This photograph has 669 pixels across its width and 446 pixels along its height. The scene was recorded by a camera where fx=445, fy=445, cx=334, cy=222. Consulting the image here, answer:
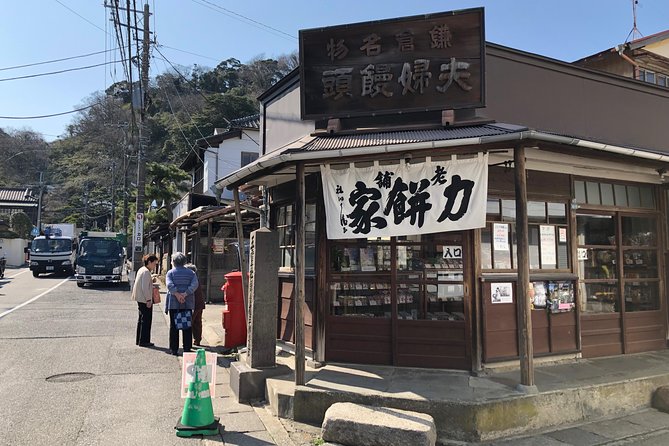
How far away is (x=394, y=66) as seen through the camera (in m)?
6.85

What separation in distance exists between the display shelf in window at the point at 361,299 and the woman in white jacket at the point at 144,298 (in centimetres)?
470

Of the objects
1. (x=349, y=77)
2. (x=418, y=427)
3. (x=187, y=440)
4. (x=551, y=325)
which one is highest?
(x=349, y=77)

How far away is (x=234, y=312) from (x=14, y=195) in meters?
60.1

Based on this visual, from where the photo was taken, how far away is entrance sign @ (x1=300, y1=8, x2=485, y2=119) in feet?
21.6

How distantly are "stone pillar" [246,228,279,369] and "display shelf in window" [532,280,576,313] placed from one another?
412 cm

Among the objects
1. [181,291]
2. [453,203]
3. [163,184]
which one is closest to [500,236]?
[453,203]

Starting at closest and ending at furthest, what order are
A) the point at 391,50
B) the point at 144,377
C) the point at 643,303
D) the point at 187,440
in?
the point at 187,440 < the point at 391,50 < the point at 144,377 < the point at 643,303

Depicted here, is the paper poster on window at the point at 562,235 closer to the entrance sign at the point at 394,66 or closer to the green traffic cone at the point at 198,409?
the entrance sign at the point at 394,66

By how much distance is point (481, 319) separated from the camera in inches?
260

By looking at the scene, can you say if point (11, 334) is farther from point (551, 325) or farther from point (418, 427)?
point (551, 325)

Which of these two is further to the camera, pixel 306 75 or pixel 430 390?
pixel 306 75

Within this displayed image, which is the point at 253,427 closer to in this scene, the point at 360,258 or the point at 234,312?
the point at 360,258

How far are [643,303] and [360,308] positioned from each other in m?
5.64

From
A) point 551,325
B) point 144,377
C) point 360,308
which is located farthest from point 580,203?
point 144,377
